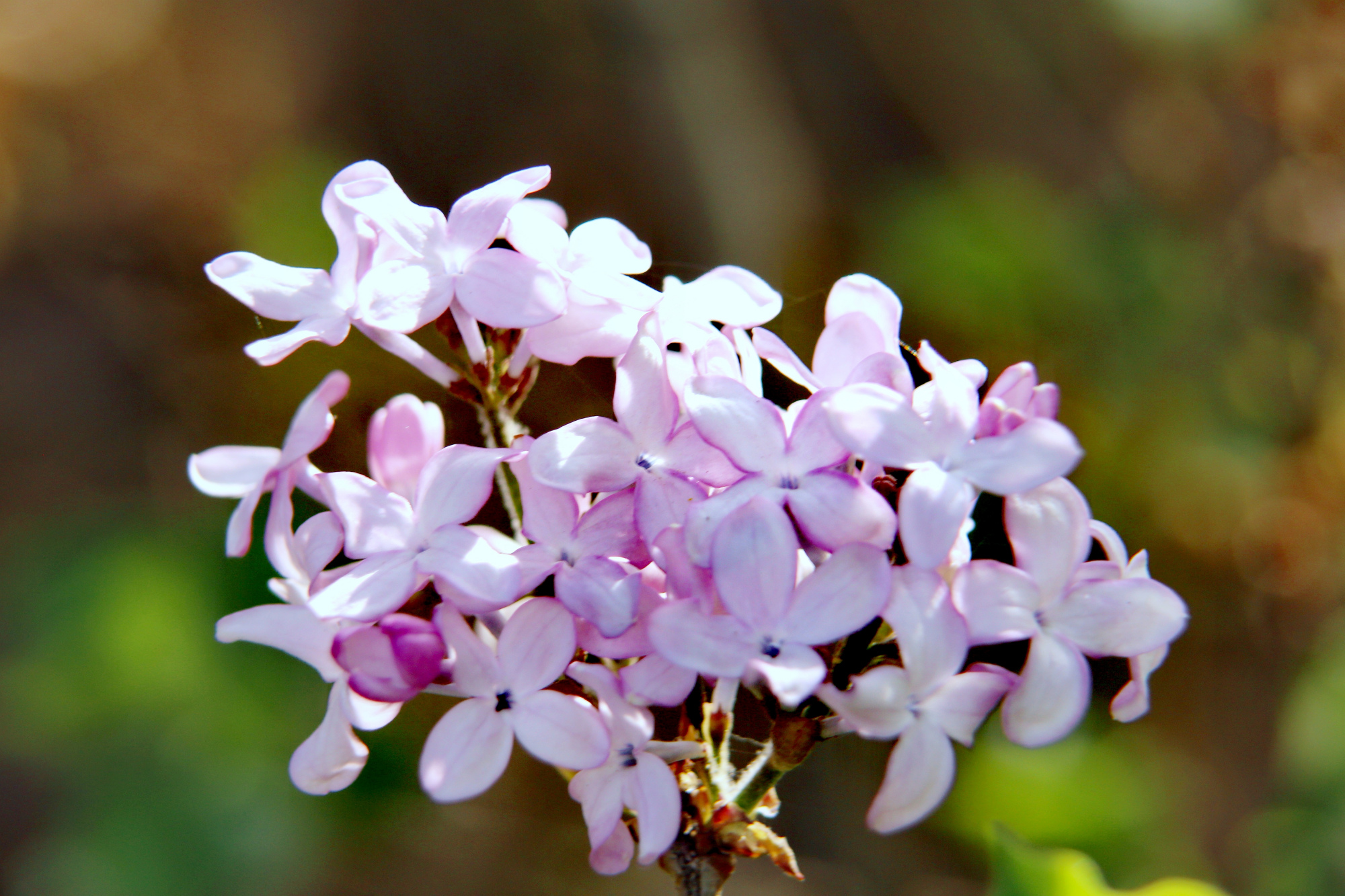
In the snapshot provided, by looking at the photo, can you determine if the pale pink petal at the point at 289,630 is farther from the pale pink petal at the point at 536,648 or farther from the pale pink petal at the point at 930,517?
the pale pink petal at the point at 930,517

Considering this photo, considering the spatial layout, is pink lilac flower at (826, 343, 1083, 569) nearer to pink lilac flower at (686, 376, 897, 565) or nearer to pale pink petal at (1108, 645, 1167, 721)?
pink lilac flower at (686, 376, 897, 565)

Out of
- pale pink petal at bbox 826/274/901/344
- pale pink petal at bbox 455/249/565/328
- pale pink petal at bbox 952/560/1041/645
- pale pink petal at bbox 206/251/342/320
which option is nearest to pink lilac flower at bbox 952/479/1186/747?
pale pink petal at bbox 952/560/1041/645

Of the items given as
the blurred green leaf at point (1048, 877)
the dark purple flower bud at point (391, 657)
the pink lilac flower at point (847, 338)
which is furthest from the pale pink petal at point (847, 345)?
the blurred green leaf at point (1048, 877)

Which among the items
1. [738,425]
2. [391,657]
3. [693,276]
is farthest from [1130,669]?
[693,276]

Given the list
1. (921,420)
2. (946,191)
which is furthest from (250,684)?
(946,191)

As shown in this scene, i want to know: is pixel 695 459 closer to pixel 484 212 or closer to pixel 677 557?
pixel 677 557

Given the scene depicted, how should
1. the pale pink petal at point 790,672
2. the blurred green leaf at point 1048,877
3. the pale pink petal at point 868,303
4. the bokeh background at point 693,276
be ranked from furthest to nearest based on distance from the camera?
the bokeh background at point 693,276 → the blurred green leaf at point 1048,877 → the pale pink petal at point 868,303 → the pale pink petal at point 790,672
